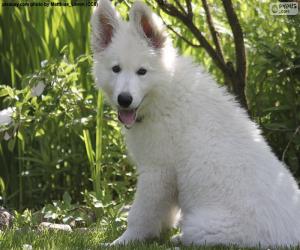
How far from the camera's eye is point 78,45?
23.5ft

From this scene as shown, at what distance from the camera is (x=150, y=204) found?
4.73 m

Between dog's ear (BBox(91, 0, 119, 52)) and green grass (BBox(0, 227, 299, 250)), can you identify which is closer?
green grass (BBox(0, 227, 299, 250))

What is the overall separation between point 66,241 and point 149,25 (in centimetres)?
160

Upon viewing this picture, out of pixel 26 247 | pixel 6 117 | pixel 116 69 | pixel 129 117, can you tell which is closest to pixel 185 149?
pixel 129 117

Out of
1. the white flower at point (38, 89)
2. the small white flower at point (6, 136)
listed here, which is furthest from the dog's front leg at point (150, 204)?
the small white flower at point (6, 136)

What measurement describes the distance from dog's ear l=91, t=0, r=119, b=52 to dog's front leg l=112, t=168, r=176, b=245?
99cm

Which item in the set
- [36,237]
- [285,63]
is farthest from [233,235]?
[285,63]

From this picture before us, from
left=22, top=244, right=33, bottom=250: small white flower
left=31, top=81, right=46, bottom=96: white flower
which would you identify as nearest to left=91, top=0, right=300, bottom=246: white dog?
left=22, top=244, right=33, bottom=250: small white flower

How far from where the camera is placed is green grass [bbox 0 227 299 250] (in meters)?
4.48

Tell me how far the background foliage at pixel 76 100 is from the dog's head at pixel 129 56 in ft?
3.31

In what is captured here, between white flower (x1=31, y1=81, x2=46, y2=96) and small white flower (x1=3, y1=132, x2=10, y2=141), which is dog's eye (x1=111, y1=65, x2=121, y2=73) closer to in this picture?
white flower (x1=31, y1=81, x2=46, y2=96)

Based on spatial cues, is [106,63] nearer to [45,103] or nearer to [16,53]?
[45,103]

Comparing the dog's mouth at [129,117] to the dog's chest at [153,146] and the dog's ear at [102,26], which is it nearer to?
the dog's chest at [153,146]

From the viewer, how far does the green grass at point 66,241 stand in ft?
14.7
